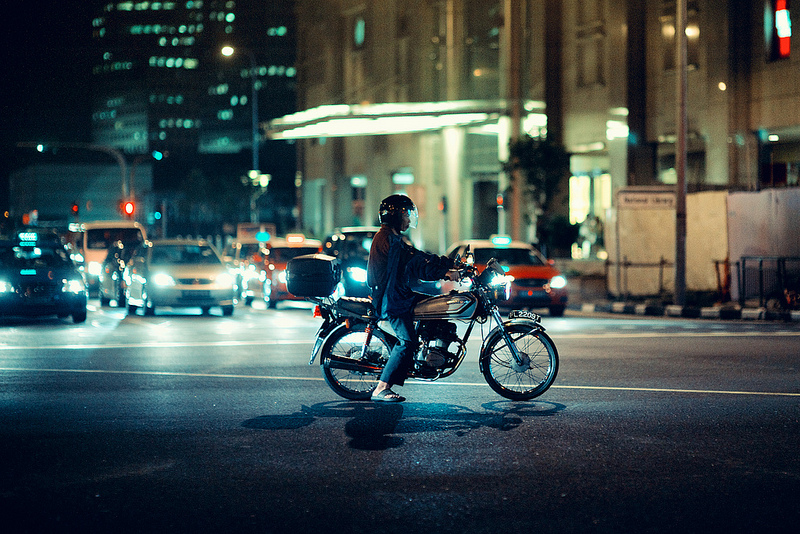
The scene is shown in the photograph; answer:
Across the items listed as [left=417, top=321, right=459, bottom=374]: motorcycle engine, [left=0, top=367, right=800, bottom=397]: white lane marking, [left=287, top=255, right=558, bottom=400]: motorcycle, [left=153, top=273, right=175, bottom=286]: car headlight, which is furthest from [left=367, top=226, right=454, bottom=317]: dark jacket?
[left=153, top=273, right=175, bottom=286]: car headlight

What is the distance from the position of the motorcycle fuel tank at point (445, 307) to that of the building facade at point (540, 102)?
14.9m

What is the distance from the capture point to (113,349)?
13492 millimetres

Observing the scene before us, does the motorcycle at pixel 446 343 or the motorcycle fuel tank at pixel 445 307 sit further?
the motorcycle at pixel 446 343

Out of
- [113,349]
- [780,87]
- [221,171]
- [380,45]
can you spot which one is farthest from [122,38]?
[113,349]

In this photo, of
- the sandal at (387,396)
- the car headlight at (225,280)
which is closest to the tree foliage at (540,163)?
the car headlight at (225,280)

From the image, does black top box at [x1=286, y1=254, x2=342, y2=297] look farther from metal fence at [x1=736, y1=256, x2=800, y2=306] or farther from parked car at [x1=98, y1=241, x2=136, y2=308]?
parked car at [x1=98, y1=241, x2=136, y2=308]

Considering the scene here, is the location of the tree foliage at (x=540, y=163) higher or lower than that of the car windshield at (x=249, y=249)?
higher

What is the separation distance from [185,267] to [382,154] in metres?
36.6

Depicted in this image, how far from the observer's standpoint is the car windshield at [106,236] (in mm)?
29016

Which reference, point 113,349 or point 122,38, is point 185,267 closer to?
point 113,349

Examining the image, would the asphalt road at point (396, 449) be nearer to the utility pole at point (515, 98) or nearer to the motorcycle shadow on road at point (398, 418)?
the motorcycle shadow on road at point (398, 418)

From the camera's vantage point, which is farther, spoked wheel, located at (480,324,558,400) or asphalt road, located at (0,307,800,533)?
spoked wheel, located at (480,324,558,400)

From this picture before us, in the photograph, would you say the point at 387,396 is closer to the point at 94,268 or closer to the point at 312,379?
the point at 312,379

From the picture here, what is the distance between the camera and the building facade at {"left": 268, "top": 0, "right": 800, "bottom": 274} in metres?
30.9
